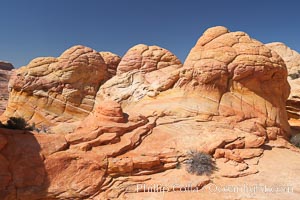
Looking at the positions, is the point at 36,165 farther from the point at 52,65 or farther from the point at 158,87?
the point at 52,65

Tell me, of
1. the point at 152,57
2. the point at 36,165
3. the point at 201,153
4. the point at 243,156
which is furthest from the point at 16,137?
the point at 152,57

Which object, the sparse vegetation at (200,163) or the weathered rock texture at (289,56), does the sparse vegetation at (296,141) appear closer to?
the sparse vegetation at (200,163)

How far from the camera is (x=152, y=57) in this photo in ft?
63.9

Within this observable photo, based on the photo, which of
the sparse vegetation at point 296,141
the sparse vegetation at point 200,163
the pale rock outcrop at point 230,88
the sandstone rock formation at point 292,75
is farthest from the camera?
the sandstone rock formation at point 292,75

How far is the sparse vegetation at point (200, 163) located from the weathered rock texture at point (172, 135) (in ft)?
0.63

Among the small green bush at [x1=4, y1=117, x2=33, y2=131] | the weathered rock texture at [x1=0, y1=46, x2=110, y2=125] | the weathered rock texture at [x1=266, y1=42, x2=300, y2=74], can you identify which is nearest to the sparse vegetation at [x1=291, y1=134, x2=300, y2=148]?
the small green bush at [x1=4, y1=117, x2=33, y2=131]

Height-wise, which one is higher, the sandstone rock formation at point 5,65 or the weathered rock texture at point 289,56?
the sandstone rock formation at point 5,65

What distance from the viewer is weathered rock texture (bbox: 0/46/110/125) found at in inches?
834

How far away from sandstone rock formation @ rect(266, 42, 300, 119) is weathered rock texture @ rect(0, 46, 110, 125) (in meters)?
16.9

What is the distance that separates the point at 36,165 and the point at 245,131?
861 cm

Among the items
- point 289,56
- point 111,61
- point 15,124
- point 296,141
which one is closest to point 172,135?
point 15,124

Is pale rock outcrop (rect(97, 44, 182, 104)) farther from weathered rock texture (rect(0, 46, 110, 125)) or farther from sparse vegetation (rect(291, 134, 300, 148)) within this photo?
sparse vegetation (rect(291, 134, 300, 148))

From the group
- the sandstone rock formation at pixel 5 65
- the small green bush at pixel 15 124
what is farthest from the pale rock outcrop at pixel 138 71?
the sandstone rock formation at pixel 5 65

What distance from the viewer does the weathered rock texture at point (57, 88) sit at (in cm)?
2117
